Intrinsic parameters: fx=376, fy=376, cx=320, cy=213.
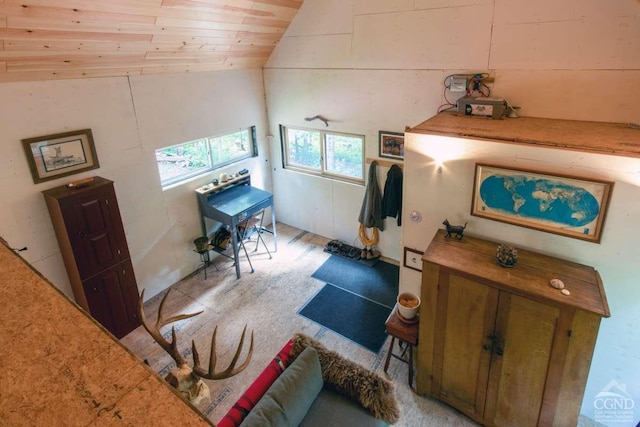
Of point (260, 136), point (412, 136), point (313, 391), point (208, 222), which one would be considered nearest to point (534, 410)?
point (313, 391)

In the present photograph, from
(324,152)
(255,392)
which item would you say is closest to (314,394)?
(255,392)

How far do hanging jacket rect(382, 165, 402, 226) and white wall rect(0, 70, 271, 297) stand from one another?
2.25m

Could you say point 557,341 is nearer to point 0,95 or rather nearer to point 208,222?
point 208,222

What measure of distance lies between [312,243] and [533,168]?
3.69 m

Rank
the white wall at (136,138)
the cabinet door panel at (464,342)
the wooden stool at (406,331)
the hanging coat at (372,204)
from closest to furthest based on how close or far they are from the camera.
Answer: the cabinet door panel at (464,342) → the wooden stool at (406,331) → the white wall at (136,138) → the hanging coat at (372,204)

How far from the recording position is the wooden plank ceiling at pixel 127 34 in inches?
109

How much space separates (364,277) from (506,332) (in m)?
2.49

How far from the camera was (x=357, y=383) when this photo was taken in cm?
280

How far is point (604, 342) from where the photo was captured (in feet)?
9.58

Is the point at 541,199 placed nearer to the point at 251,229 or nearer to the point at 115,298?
the point at 251,229

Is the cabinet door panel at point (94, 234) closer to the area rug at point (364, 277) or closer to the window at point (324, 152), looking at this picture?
the area rug at point (364, 277)

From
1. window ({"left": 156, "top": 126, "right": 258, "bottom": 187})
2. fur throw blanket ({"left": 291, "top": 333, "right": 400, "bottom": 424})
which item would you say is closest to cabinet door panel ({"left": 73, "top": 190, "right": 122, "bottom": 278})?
window ({"left": 156, "top": 126, "right": 258, "bottom": 187})

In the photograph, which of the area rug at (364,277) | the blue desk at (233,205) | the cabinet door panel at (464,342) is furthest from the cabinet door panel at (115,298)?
the cabinet door panel at (464,342)

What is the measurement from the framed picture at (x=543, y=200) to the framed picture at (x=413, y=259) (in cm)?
74
